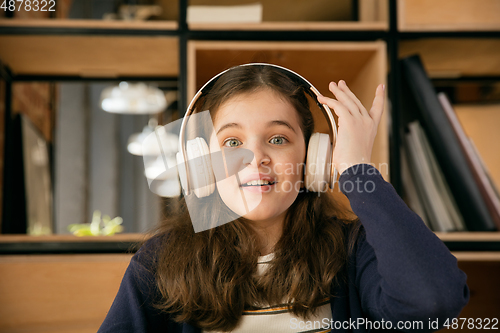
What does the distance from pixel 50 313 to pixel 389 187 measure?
92 centimetres

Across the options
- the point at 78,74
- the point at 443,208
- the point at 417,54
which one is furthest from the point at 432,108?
the point at 78,74

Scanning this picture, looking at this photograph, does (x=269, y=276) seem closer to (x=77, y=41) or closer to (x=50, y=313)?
(x=50, y=313)

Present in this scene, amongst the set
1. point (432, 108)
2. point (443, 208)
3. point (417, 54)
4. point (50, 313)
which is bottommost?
point (50, 313)

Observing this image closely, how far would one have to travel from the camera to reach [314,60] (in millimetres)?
1129

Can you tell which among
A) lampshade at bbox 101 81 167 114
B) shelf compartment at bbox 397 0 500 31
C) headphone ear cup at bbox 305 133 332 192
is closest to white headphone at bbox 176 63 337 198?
headphone ear cup at bbox 305 133 332 192

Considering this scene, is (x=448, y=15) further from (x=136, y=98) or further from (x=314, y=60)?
(x=136, y=98)

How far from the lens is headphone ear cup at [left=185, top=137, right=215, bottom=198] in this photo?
68cm

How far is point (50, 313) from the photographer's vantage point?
1.01 metres

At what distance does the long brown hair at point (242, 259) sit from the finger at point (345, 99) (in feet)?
0.24

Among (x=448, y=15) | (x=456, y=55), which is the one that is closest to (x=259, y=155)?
(x=448, y=15)

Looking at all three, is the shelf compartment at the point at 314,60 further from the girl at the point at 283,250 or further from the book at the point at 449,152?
the girl at the point at 283,250

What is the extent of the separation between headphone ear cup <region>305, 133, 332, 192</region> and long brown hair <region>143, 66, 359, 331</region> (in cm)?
5

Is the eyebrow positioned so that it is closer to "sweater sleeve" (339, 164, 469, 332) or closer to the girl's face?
the girl's face

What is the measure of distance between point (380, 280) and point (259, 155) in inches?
12.0
